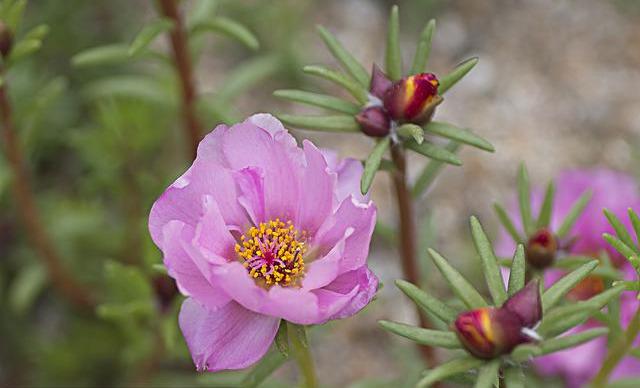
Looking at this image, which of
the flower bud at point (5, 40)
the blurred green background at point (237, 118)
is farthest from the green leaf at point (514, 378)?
the flower bud at point (5, 40)

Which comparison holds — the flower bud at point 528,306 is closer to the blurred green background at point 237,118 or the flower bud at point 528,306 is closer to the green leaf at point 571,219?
the green leaf at point 571,219

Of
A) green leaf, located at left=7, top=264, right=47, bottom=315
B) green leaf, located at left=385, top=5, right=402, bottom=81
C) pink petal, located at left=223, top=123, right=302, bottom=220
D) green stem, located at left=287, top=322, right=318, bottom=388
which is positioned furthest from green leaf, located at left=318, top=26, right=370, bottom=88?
green leaf, located at left=7, top=264, right=47, bottom=315

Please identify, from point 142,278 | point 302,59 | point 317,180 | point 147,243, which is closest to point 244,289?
point 317,180

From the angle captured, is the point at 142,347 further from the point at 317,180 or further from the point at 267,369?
the point at 317,180

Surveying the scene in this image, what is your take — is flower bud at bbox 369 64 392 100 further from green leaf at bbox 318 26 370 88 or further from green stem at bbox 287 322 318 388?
green stem at bbox 287 322 318 388

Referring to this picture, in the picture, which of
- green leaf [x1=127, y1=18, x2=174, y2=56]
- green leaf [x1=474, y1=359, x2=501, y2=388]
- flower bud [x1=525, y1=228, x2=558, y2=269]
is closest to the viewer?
green leaf [x1=474, y1=359, x2=501, y2=388]

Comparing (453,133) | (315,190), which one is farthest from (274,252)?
(453,133)

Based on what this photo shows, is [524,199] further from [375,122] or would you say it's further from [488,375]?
[488,375]
